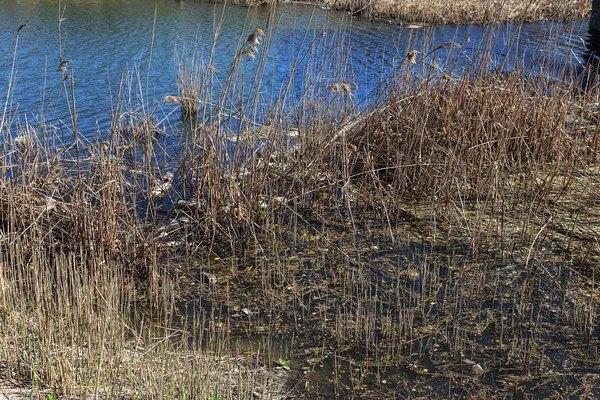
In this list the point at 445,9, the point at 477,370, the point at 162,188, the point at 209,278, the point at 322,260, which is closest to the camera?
the point at 477,370

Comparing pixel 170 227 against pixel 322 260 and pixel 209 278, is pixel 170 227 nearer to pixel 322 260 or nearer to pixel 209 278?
pixel 209 278

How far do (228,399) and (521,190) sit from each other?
3.10 m

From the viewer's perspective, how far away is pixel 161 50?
43.8ft

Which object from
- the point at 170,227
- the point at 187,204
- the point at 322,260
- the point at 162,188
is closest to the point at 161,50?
the point at 162,188

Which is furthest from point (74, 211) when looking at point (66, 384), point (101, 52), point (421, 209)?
point (101, 52)

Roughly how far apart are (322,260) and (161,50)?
31.5 feet

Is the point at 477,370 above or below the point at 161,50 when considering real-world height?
below

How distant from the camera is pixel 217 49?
1357 centimetres

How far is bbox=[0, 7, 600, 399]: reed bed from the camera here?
339 centimetres

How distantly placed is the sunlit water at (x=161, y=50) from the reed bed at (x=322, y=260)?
0.70m

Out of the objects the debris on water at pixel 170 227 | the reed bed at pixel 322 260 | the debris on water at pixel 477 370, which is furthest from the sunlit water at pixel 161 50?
the debris on water at pixel 477 370

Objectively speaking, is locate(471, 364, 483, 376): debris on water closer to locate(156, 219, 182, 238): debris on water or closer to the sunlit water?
locate(156, 219, 182, 238): debris on water

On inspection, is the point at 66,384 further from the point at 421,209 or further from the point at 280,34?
the point at 280,34

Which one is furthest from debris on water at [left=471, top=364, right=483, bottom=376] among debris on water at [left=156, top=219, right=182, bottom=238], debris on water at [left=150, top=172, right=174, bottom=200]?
debris on water at [left=150, top=172, right=174, bottom=200]
